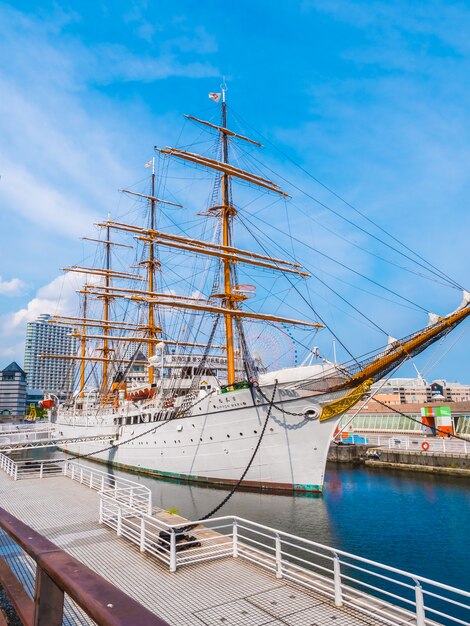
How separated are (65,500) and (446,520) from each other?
1410 cm

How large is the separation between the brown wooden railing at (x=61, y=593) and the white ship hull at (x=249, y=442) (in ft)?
62.0

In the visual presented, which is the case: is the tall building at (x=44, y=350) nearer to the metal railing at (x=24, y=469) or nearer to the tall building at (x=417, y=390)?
the tall building at (x=417, y=390)

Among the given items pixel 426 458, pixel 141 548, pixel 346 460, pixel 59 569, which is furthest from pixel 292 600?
pixel 346 460

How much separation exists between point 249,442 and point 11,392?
121 metres

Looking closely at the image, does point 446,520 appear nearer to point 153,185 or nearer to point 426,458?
point 426,458

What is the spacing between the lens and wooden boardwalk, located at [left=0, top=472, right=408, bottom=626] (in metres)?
5.85

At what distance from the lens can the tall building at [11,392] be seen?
122 metres

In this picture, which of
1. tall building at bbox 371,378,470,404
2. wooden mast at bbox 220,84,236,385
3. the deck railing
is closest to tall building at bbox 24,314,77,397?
tall building at bbox 371,378,470,404

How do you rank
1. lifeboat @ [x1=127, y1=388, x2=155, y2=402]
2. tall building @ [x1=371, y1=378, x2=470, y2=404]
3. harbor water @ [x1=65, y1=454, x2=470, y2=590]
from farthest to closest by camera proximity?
tall building @ [x1=371, y1=378, x2=470, y2=404], lifeboat @ [x1=127, y1=388, x2=155, y2=402], harbor water @ [x1=65, y1=454, x2=470, y2=590]

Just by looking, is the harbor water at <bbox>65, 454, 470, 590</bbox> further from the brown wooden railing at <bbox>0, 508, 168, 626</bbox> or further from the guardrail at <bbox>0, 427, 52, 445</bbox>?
the brown wooden railing at <bbox>0, 508, 168, 626</bbox>

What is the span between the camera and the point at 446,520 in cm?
1692

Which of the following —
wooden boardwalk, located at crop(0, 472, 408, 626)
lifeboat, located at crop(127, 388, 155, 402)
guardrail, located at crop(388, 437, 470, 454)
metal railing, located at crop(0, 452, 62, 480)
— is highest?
lifeboat, located at crop(127, 388, 155, 402)

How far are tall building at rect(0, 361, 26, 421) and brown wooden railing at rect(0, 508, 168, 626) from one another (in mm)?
135237

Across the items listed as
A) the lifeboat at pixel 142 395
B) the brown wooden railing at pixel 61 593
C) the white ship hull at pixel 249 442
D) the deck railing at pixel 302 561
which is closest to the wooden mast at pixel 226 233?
the white ship hull at pixel 249 442
